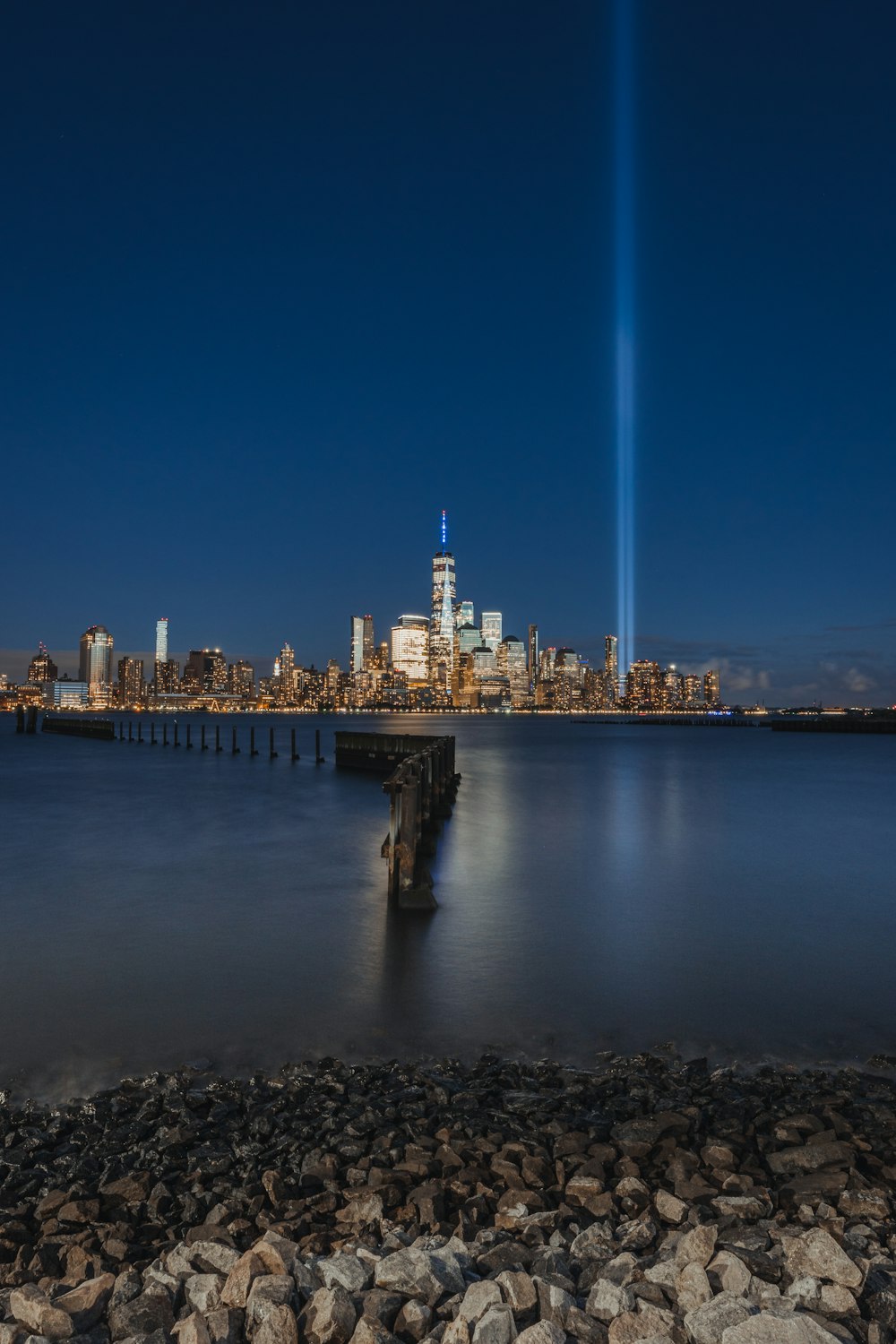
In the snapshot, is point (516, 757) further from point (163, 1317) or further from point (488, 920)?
point (163, 1317)

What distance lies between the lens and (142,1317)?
11.3ft

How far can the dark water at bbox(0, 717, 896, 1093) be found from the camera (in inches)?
281

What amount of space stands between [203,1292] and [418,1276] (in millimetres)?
903

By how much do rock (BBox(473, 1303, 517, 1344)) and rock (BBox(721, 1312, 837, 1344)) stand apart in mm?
817

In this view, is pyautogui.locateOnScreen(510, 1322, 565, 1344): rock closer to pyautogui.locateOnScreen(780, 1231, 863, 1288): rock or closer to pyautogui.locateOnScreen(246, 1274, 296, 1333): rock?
pyautogui.locateOnScreen(246, 1274, 296, 1333): rock

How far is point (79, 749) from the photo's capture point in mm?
58438

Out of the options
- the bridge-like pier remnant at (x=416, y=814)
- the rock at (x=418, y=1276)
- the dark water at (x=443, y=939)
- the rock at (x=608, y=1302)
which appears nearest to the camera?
the rock at (x=608, y=1302)

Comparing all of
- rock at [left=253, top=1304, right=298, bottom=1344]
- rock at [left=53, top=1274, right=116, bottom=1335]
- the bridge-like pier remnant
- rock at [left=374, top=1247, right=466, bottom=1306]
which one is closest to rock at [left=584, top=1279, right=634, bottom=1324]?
rock at [left=374, top=1247, right=466, bottom=1306]

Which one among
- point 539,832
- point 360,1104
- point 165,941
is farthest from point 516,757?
point 360,1104

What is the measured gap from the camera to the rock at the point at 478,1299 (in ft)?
11.2

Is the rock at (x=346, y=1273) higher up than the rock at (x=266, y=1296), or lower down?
lower down

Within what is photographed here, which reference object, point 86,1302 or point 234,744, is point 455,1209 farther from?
point 234,744

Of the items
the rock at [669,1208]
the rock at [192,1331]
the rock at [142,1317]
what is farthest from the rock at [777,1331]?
the rock at [142,1317]

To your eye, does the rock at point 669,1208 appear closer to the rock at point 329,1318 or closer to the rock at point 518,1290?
the rock at point 518,1290
